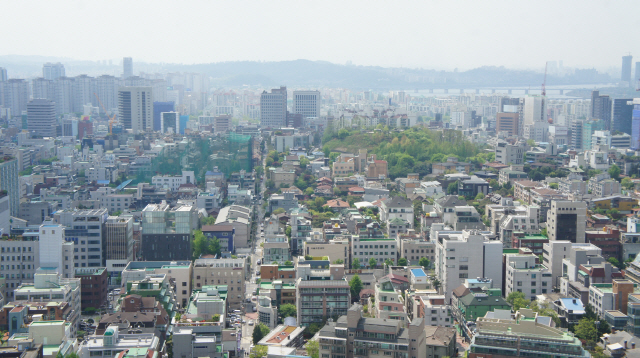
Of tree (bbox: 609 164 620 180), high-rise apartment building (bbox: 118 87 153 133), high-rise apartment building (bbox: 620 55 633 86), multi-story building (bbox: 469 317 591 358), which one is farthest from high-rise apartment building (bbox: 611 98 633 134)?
multi-story building (bbox: 469 317 591 358)

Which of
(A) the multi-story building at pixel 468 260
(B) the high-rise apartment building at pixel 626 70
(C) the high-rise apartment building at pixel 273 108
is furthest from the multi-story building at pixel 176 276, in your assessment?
(B) the high-rise apartment building at pixel 626 70

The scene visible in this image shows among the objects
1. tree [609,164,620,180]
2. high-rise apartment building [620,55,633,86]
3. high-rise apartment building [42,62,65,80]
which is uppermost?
high-rise apartment building [620,55,633,86]

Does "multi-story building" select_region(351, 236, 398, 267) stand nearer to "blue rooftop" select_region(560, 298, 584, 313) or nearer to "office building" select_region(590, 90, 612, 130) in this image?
"blue rooftop" select_region(560, 298, 584, 313)

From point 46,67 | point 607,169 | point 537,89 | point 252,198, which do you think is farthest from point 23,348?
point 537,89

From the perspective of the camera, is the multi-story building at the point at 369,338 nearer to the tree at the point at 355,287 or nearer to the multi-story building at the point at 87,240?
the tree at the point at 355,287

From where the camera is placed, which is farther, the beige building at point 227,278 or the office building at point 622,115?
the office building at point 622,115

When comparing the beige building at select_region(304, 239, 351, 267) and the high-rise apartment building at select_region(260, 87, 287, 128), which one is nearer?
the beige building at select_region(304, 239, 351, 267)

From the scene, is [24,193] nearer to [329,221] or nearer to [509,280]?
[329,221]
